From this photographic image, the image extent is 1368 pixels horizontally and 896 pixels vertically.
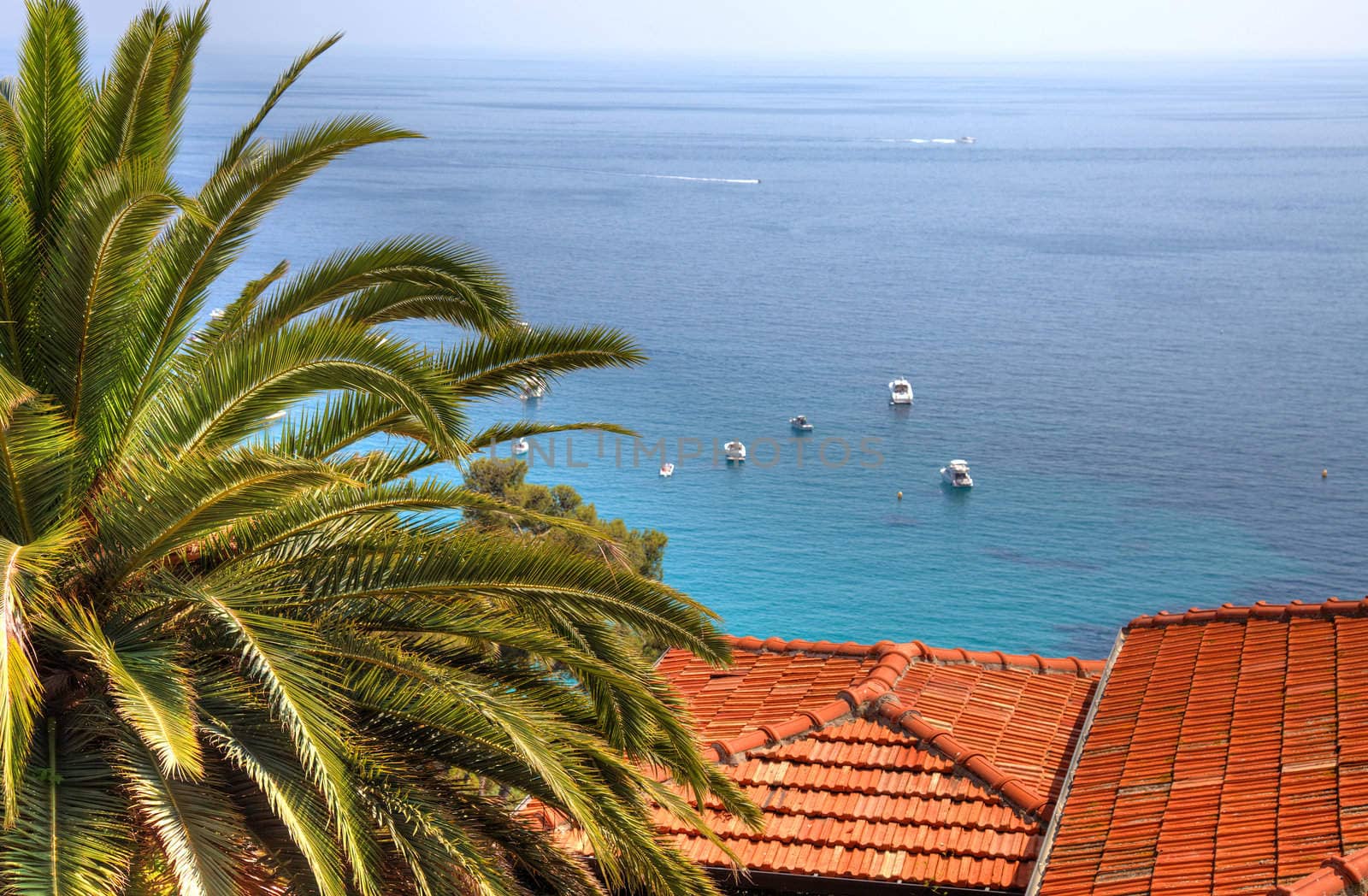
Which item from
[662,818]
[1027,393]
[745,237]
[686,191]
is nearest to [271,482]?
[662,818]

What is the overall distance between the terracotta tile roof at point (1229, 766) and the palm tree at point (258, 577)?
7.91 feet

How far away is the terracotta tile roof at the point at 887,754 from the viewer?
8695 mm

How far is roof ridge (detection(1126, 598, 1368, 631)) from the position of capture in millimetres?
10055

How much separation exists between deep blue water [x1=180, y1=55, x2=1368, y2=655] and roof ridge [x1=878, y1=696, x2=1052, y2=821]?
33614mm

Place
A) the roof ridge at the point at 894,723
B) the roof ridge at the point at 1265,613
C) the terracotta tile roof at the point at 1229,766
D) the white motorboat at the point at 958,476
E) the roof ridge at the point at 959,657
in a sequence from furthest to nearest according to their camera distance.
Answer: the white motorboat at the point at 958,476 → the roof ridge at the point at 959,657 → the roof ridge at the point at 1265,613 → the roof ridge at the point at 894,723 → the terracotta tile roof at the point at 1229,766

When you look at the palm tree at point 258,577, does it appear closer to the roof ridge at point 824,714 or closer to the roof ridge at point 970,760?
the roof ridge at point 824,714

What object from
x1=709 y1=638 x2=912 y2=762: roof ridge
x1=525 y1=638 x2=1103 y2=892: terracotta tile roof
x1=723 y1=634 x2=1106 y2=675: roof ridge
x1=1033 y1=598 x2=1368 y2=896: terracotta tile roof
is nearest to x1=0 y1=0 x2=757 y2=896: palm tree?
x1=525 y1=638 x2=1103 y2=892: terracotta tile roof

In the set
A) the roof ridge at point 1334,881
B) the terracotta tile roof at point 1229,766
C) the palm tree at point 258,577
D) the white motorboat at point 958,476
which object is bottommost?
the white motorboat at point 958,476

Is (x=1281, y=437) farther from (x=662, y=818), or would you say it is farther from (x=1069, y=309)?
(x=662, y=818)

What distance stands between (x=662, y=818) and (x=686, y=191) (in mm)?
116183

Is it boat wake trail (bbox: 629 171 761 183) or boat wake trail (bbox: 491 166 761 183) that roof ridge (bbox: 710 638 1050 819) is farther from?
boat wake trail (bbox: 629 171 761 183)

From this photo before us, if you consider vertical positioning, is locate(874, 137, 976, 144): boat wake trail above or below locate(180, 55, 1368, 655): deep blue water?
above

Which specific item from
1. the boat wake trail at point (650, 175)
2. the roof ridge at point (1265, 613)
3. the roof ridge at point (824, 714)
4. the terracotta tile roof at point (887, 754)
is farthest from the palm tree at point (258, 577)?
the boat wake trail at point (650, 175)

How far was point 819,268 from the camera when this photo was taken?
Answer: 93.2m
